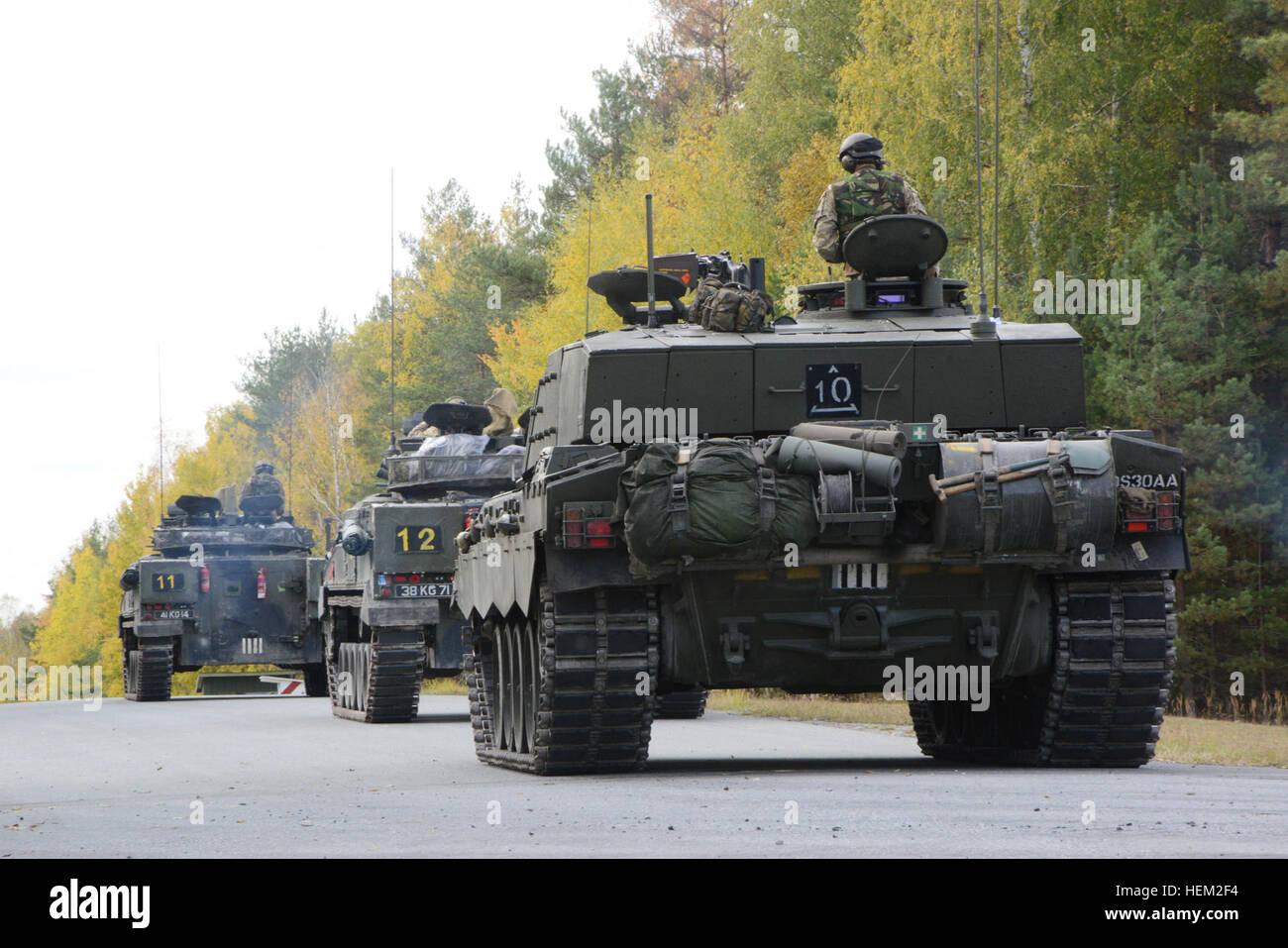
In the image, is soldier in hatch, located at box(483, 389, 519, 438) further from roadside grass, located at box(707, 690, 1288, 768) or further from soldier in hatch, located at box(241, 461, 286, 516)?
soldier in hatch, located at box(241, 461, 286, 516)

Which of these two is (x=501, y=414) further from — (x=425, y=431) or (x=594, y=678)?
(x=594, y=678)

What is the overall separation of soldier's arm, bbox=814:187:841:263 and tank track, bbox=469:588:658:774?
328 cm

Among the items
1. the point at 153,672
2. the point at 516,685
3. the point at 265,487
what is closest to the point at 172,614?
the point at 153,672

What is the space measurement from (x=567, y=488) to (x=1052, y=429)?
3240 mm

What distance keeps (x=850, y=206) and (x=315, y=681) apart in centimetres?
2217

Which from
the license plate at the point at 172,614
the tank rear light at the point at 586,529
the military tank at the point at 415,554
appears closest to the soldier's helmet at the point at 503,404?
the military tank at the point at 415,554

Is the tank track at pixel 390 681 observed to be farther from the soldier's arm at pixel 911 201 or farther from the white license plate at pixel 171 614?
the soldier's arm at pixel 911 201

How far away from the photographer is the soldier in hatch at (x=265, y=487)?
34.5m

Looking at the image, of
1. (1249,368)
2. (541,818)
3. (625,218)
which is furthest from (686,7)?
(541,818)

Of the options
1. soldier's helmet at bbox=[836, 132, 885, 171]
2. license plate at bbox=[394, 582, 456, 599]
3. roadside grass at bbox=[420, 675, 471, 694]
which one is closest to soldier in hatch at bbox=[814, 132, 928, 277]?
soldier's helmet at bbox=[836, 132, 885, 171]

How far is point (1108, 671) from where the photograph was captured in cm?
1201

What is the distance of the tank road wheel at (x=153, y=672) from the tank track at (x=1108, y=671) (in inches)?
860

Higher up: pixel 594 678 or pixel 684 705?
pixel 594 678
